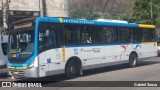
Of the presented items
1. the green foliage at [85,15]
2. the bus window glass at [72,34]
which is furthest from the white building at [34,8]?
the bus window glass at [72,34]

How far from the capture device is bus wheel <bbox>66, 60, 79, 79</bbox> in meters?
14.7

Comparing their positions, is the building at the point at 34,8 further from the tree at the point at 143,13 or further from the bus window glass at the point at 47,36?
the bus window glass at the point at 47,36

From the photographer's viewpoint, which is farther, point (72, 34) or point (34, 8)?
point (34, 8)

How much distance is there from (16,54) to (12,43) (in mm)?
656

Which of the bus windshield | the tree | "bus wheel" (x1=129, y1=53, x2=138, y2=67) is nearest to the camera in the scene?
the bus windshield

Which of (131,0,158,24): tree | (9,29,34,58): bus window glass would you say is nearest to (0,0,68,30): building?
(131,0,158,24): tree

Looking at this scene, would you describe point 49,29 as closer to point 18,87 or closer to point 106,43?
point 18,87

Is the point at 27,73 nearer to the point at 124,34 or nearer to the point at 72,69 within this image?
the point at 72,69

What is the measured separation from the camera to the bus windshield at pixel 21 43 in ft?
43.8

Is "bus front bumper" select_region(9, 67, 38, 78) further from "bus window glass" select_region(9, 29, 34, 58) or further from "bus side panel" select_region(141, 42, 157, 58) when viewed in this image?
"bus side panel" select_region(141, 42, 157, 58)

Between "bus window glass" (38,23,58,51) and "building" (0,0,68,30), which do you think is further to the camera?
"building" (0,0,68,30)

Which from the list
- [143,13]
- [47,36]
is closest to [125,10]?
[143,13]

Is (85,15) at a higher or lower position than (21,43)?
higher

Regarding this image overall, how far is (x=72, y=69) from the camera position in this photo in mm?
14961
